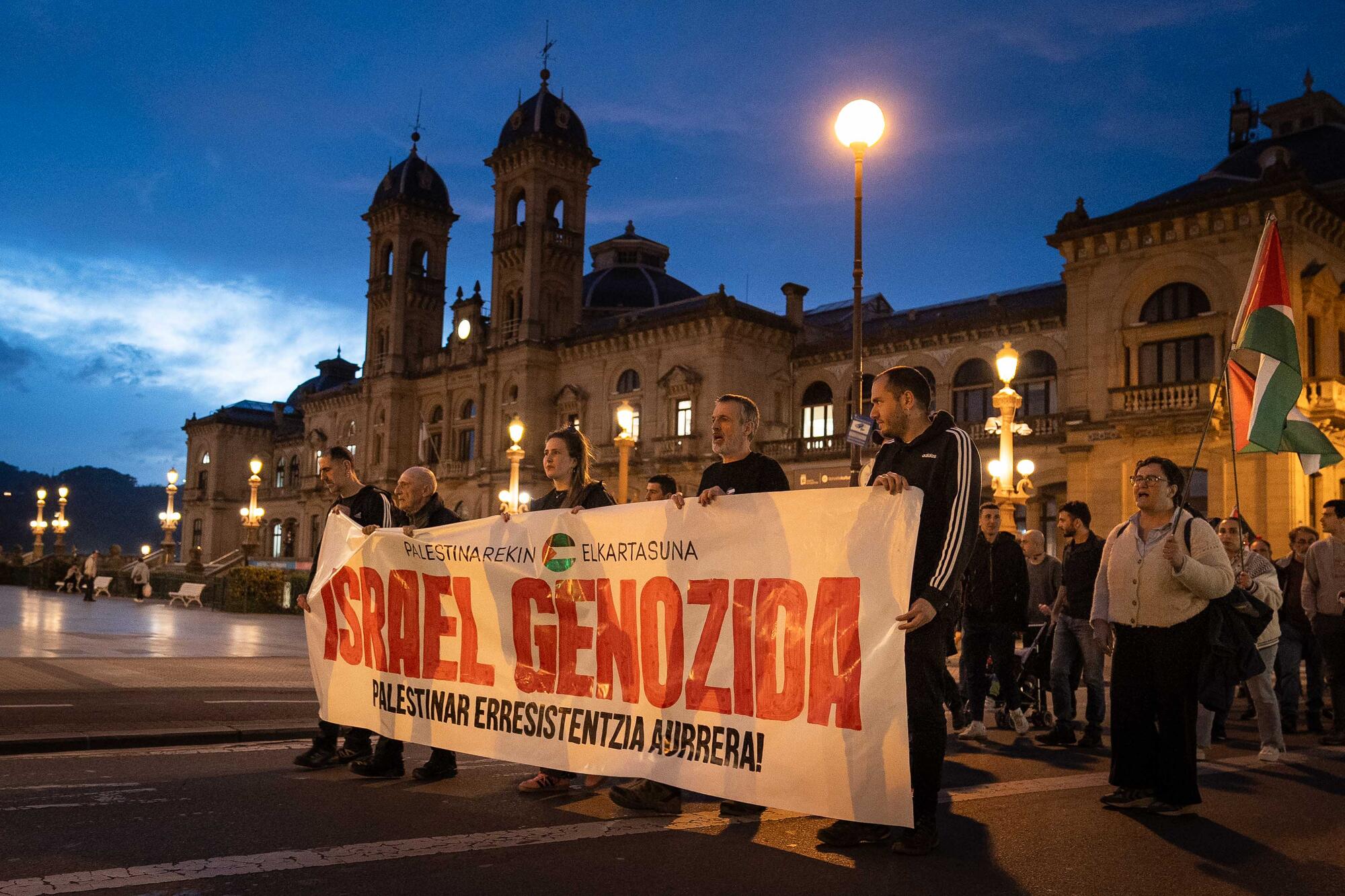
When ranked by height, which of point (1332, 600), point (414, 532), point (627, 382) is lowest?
point (1332, 600)

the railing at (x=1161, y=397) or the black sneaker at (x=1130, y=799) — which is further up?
the railing at (x=1161, y=397)

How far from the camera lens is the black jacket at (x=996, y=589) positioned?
378 inches

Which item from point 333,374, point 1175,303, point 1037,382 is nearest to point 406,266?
point 333,374

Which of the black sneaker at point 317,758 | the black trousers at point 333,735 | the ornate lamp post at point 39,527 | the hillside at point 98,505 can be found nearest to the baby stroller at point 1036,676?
the black trousers at point 333,735

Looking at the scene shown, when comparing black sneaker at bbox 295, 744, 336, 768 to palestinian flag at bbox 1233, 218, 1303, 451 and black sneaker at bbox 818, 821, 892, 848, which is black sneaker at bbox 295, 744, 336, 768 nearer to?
black sneaker at bbox 818, 821, 892, 848

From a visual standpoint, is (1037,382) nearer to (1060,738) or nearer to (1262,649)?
(1262,649)

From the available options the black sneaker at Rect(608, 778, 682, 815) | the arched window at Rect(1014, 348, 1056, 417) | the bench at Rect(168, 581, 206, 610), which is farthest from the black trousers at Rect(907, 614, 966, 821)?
the bench at Rect(168, 581, 206, 610)

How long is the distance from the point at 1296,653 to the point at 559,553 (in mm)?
7978

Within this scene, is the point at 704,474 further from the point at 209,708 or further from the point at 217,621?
the point at 217,621

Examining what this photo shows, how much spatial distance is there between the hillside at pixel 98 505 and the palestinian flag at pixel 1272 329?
156 metres

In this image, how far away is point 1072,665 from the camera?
30.8 feet

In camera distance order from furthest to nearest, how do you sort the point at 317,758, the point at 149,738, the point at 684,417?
the point at 684,417 < the point at 149,738 < the point at 317,758

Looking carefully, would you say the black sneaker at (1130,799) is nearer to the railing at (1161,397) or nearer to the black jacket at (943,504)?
the black jacket at (943,504)

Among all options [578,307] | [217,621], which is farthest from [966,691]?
[578,307]
